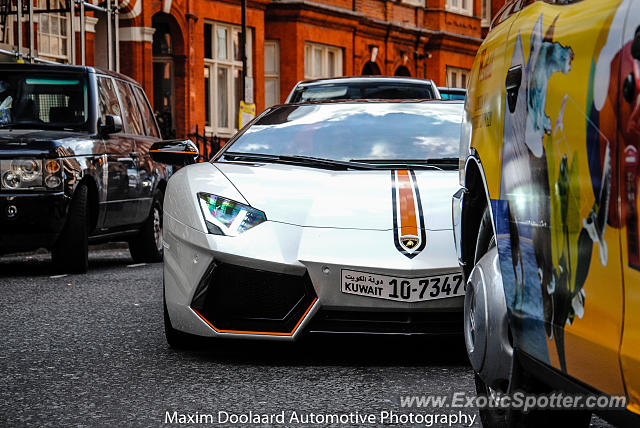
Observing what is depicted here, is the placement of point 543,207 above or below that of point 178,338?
above

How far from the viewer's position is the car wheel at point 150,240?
12531mm

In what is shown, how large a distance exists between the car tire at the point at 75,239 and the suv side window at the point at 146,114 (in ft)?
7.43

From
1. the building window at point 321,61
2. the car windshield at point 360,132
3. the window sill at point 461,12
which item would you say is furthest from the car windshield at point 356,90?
the window sill at point 461,12

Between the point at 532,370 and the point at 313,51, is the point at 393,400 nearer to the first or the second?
the point at 532,370

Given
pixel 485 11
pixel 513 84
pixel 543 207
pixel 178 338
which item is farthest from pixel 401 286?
pixel 485 11

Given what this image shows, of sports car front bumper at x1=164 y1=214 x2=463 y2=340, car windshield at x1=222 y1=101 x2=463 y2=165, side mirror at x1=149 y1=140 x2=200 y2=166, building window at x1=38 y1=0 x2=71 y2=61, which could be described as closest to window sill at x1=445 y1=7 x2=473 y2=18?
building window at x1=38 y1=0 x2=71 y2=61

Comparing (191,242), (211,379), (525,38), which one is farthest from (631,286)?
(191,242)

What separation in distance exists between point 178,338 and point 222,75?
90.7ft

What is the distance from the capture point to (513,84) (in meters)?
3.33

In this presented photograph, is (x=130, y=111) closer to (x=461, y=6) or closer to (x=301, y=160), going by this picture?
(x=301, y=160)

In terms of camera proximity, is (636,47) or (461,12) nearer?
(636,47)

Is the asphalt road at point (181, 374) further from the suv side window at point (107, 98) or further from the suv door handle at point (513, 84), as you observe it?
the suv side window at point (107, 98)

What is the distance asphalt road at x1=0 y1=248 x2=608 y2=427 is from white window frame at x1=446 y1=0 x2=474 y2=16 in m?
38.5

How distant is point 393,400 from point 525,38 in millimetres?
1991
